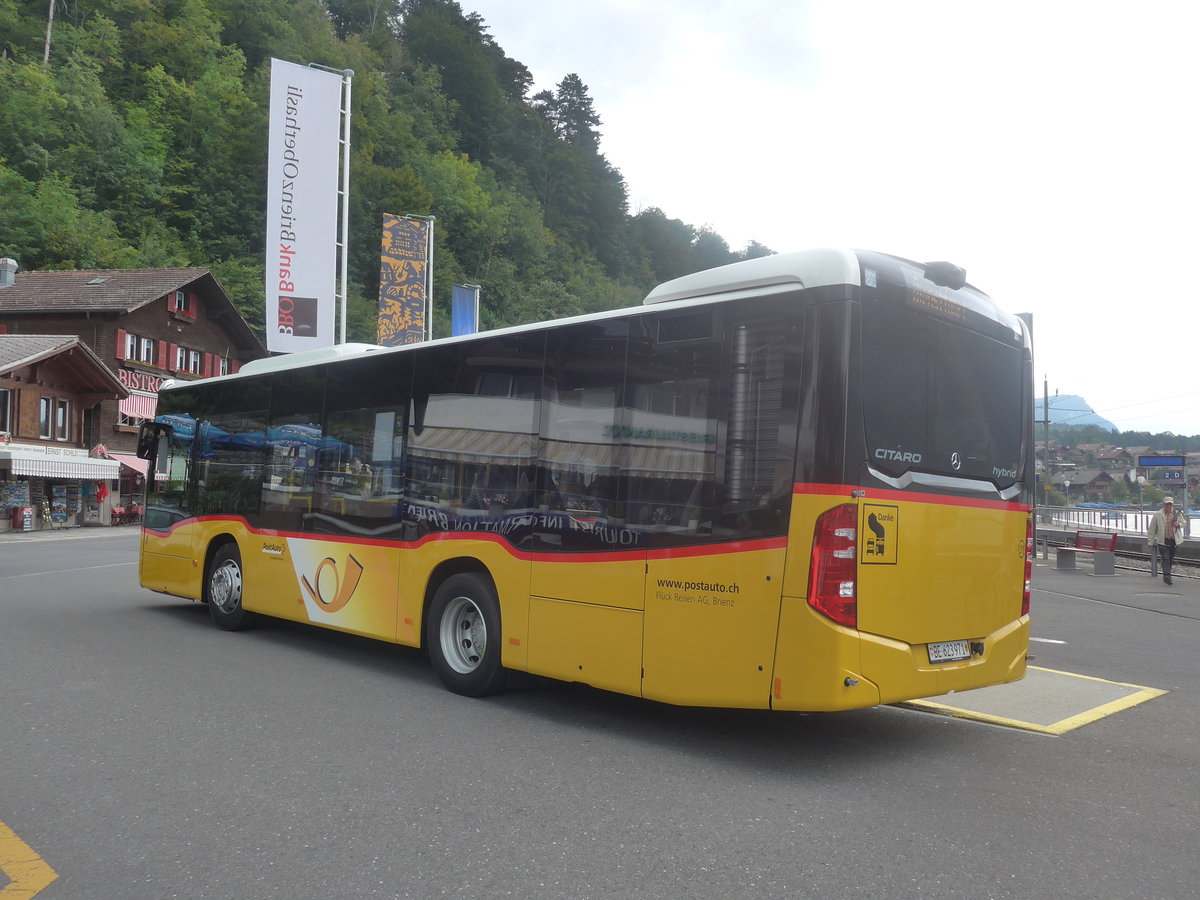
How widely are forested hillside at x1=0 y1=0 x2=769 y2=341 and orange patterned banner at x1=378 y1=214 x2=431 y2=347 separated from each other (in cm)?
A: 3146

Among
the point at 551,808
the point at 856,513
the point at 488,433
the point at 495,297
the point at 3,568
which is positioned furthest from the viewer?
the point at 495,297

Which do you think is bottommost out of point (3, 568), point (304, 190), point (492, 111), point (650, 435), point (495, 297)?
point (3, 568)

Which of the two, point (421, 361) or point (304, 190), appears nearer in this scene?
point (421, 361)

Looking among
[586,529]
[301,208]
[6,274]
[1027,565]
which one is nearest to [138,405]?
[6,274]

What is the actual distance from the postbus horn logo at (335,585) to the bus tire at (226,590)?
5.04 feet

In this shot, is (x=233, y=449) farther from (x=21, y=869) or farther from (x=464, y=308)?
(x=464, y=308)

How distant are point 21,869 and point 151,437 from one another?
876 centimetres

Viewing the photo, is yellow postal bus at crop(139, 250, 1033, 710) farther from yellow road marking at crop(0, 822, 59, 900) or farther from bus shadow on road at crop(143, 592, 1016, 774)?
yellow road marking at crop(0, 822, 59, 900)

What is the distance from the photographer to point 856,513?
547cm

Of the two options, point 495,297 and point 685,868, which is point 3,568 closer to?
point 685,868

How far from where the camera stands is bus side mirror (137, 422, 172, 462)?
1192 cm

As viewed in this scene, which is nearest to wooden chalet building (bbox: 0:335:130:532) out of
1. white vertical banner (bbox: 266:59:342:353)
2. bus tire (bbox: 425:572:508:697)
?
white vertical banner (bbox: 266:59:342:353)

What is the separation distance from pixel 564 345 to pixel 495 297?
67.9 metres

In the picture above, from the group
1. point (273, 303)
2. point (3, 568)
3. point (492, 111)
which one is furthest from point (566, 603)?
point (492, 111)
